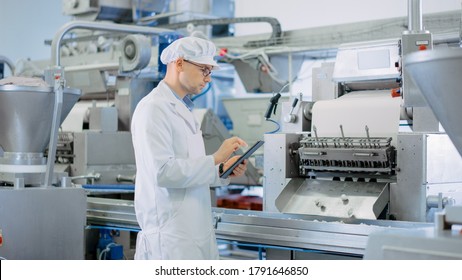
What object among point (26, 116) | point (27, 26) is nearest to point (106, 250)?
point (26, 116)

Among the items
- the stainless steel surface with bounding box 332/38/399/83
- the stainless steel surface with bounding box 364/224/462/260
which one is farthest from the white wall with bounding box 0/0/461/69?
the stainless steel surface with bounding box 364/224/462/260

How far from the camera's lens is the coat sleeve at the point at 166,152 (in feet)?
8.36

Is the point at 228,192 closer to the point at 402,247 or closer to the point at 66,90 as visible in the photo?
the point at 66,90

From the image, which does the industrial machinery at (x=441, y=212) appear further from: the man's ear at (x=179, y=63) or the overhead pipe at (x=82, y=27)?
the overhead pipe at (x=82, y=27)

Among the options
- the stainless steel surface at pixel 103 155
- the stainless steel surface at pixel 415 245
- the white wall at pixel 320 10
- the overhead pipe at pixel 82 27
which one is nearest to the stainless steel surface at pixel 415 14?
the stainless steel surface at pixel 415 245

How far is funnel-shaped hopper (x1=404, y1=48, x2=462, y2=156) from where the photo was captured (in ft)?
5.99

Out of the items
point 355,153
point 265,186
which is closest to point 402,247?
point 355,153

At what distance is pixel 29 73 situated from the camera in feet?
22.9

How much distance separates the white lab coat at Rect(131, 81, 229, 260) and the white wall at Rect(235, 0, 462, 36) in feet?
11.0

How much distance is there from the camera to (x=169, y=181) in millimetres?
2549

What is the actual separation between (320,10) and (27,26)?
4.25 meters

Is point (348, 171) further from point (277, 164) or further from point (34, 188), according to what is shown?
point (34, 188)

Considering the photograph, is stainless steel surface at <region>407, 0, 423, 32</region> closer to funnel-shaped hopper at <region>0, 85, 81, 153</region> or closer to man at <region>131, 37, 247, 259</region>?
man at <region>131, 37, 247, 259</region>
